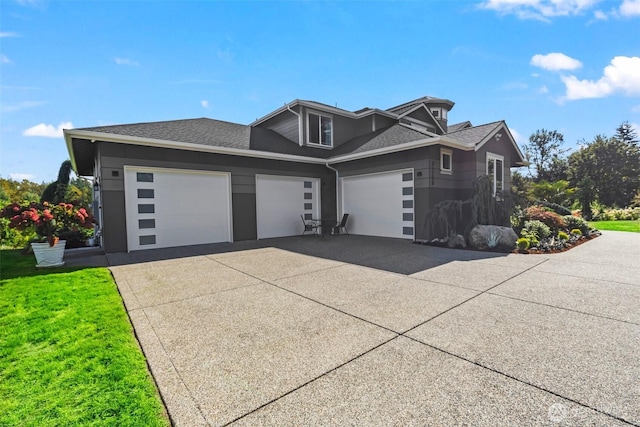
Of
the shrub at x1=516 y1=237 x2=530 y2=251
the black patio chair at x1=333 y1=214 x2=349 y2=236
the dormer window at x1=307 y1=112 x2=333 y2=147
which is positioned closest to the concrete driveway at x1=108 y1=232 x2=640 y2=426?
the shrub at x1=516 y1=237 x2=530 y2=251

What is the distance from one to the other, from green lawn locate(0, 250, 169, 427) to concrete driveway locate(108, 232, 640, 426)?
0.16 metres

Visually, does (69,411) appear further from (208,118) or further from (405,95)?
(405,95)

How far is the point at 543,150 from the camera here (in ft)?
108

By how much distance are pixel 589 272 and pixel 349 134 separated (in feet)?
33.2

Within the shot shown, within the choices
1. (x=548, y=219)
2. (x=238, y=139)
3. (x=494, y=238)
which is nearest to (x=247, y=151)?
(x=238, y=139)

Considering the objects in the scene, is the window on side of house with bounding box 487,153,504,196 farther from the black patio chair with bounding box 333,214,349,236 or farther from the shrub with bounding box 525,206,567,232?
the black patio chair with bounding box 333,214,349,236

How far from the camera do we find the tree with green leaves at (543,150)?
104 feet

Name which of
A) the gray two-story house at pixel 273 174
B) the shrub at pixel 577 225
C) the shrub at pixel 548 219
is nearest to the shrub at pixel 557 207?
the gray two-story house at pixel 273 174

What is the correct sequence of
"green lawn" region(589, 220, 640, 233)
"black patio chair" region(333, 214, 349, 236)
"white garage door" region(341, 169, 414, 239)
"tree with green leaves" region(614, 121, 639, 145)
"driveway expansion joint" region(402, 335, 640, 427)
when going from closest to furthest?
"driveway expansion joint" region(402, 335, 640, 427) < "white garage door" region(341, 169, 414, 239) < "black patio chair" region(333, 214, 349, 236) < "green lawn" region(589, 220, 640, 233) < "tree with green leaves" region(614, 121, 639, 145)

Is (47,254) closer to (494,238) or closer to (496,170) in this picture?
(494,238)

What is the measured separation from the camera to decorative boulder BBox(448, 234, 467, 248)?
7930mm

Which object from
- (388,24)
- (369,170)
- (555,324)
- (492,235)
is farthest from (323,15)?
(555,324)

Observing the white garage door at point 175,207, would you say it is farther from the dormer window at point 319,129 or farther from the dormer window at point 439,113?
the dormer window at point 439,113

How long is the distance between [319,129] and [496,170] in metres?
7.26
